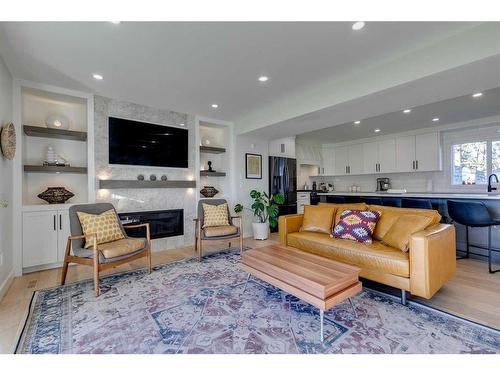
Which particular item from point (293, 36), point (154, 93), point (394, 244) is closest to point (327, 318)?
point (394, 244)

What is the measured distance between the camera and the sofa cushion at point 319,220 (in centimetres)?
312

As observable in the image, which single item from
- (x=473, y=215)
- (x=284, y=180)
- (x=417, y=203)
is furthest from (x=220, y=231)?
(x=473, y=215)

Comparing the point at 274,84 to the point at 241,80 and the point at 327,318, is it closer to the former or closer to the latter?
the point at 241,80

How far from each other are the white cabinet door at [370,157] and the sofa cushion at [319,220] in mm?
3809

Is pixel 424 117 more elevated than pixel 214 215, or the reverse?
pixel 424 117

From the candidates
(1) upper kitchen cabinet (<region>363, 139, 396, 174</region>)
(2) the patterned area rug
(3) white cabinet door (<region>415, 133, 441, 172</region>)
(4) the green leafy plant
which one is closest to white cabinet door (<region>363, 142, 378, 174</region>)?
(1) upper kitchen cabinet (<region>363, 139, 396, 174</region>)

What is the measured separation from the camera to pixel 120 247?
2523 mm

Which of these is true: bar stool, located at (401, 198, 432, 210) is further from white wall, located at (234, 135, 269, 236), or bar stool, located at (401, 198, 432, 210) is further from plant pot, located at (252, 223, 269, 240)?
white wall, located at (234, 135, 269, 236)

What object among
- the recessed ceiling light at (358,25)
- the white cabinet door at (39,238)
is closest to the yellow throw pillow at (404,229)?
the recessed ceiling light at (358,25)

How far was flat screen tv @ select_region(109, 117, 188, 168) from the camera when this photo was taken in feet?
12.1

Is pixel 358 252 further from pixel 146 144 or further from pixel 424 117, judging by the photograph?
pixel 424 117

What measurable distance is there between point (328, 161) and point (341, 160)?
0.39 meters

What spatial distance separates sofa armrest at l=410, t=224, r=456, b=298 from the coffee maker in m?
4.61

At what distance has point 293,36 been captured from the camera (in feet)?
7.00
